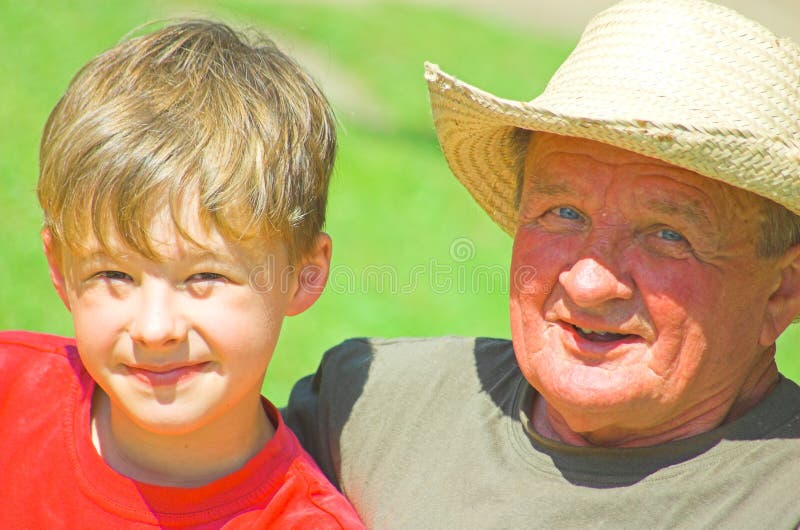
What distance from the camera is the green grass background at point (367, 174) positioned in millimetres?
5961

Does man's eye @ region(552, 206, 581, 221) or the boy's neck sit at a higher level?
man's eye @ region(552, 206, 581, 221)

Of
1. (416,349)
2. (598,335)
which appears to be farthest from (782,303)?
(416,349)

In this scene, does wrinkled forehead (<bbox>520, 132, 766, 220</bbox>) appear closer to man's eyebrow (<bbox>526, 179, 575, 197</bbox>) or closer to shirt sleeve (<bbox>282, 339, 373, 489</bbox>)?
man's eyebrow (<bbox>526, 179, 575, 197</bbox>)

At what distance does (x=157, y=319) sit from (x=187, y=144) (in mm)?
440

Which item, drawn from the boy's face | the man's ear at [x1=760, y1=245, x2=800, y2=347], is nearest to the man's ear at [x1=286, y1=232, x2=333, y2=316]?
the boy's face

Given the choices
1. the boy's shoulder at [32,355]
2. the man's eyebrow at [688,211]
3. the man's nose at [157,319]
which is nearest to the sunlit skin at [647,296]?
the man's eyebrow at [688,211]

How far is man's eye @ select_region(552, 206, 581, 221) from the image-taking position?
2652 millimetres

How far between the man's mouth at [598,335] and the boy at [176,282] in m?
0.71

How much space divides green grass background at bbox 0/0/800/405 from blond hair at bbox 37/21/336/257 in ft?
1.56

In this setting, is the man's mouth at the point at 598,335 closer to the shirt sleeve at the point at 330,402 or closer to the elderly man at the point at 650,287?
the elderly man at the point at 650,287

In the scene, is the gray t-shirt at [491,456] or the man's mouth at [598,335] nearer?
the gray t-shirt at [491,456]

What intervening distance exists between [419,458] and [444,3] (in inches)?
428

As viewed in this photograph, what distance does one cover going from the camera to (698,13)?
255cm

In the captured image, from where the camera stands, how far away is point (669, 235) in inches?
99.5
